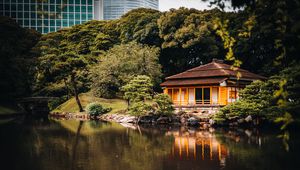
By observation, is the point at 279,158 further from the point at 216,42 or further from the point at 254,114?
the point at 216,42

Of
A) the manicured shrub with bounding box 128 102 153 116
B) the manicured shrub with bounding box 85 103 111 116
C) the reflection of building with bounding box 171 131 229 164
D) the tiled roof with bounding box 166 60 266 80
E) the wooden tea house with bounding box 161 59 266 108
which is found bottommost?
the reflection of building with bounding box 171 131 229 164

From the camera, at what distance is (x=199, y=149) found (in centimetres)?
1572

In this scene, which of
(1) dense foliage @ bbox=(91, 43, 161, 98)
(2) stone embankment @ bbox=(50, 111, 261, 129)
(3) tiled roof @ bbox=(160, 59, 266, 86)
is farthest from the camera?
(1) dense foliage @ bbox=(91, 43, 161, 98)

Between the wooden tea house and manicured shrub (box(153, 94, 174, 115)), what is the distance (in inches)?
75.0

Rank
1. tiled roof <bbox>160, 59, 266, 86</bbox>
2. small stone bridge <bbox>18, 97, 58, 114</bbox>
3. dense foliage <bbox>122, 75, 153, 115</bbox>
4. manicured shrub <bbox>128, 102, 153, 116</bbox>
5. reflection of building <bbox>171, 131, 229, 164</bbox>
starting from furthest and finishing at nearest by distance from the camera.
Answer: small stone bridge <bbox>18, 97, 58, 114</bbox>
tiled roof <bbox>160, 59, 266, 86</bbox>
dense foliage <bbox>122, 75, 153, 115</bbox>
manicured shrub <bbox>128, 102, 153, 116</bbox>
reflection of building <bbox>171, 131, 229, 164</bbox>

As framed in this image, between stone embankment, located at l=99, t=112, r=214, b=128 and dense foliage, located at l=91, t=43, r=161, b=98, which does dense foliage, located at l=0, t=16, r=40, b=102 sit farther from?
stone embankment, located at l=99, t=112, r=214, b=128

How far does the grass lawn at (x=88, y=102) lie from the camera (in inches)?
1452

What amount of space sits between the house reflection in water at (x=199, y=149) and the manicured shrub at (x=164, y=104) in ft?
25.9

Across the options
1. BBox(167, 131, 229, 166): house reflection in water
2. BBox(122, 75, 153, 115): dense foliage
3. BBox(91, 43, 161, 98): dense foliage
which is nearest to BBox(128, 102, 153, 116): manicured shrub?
BBox(122, 75, 153, 115): dense foliage

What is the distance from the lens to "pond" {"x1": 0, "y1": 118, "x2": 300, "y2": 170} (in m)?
12.2

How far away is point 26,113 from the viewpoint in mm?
46375

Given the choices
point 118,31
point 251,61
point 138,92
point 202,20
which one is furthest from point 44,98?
point 251,61

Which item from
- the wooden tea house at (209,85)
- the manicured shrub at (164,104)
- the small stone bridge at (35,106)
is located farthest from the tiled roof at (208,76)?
the small stone bridge at (35,106)

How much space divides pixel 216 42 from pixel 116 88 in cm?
1310
